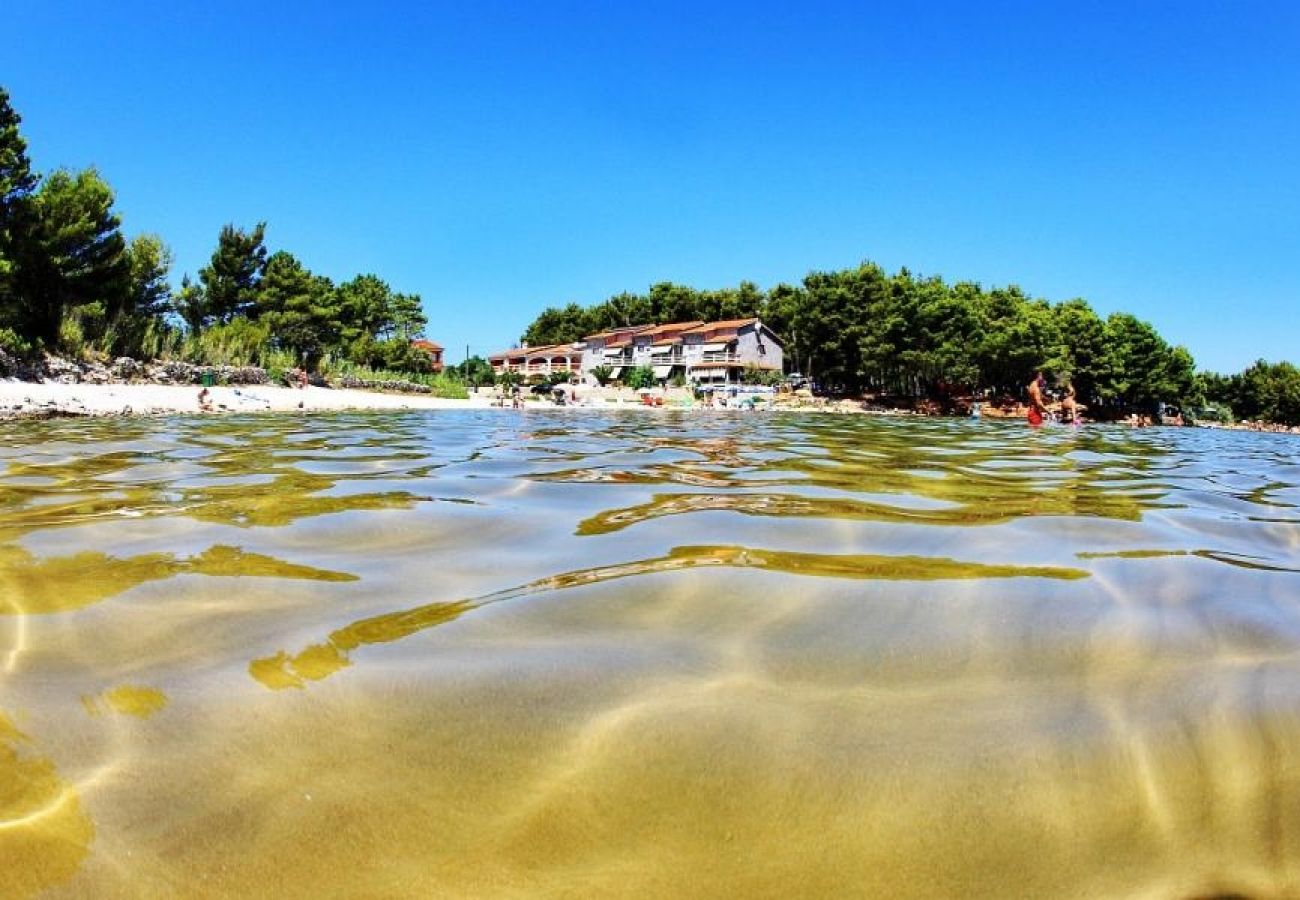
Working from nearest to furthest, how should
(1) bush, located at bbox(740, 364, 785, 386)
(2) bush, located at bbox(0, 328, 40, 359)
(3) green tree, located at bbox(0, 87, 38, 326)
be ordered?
1. (2) bush, located at bbox(0, 328, 40, 359)
2. (3) green tree, located at bbox(0, 87, 38, 326)
3. (1) bush, located at bbox(740, 364, 785, 386)

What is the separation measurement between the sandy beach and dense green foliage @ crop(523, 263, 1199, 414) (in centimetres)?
3594

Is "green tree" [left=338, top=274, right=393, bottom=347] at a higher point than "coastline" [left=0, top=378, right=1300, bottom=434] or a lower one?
higher

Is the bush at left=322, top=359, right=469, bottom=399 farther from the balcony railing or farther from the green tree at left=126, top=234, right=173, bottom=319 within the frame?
the balcony railing

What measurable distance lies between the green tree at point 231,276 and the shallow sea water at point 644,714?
1731 inches

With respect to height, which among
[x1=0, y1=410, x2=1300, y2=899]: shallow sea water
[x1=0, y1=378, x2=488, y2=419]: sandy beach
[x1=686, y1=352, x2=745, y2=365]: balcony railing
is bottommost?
[x1=0, y1=410, x2=1300, y2=899]: shallow sea water

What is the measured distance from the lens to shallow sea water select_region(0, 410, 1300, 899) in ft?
2.89

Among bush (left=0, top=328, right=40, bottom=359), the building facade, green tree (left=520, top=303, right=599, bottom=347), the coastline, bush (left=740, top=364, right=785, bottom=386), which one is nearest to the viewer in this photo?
the coastline

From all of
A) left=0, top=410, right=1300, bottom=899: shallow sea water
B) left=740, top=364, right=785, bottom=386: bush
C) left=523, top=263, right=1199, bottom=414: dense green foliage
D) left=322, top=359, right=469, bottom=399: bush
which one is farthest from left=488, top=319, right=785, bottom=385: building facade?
left=0, top=410, right=1300, bottom=899: shallow sea water

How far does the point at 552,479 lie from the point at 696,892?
348 cm

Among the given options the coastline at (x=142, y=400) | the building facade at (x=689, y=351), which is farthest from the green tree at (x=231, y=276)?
the building facade at (x=689, y=351)

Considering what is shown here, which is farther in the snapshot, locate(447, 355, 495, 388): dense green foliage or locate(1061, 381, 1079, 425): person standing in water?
locate(447, 355, 495, 388): dense green foliage

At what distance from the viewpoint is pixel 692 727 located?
3.75ft

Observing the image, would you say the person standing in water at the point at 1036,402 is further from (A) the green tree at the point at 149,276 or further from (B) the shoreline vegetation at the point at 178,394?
(A) the green tree at the point at 149,276

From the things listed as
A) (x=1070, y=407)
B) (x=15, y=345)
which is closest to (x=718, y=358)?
(x=1070, y=407)
